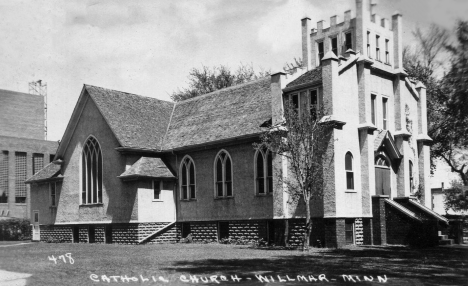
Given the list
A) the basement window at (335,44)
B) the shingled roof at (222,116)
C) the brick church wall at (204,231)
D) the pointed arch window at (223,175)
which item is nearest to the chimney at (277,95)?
the shingled roof at (222,116)

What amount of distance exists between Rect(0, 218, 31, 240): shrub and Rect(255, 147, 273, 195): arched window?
28324mm

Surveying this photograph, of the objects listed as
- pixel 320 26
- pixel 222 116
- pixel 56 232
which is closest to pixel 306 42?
pixel 320 26

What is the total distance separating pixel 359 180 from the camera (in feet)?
93.6

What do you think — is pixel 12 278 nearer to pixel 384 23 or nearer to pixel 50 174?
pixel 384 23

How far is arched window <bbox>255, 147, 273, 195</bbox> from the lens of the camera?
29359 millimetres

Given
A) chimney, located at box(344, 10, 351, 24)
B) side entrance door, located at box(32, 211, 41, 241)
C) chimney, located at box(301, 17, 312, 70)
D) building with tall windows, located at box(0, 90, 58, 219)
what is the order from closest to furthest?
chimney, located at box(344, 10, 351, 24), chimney, located at box(301, 17, 312, 70), side entrance door, located at box(32, 211, 41, 241), building with tall windows, located at box(0, 90, 58, 219)

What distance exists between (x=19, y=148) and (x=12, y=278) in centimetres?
4930

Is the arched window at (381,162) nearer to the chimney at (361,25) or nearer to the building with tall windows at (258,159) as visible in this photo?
the building with tall windows at (258,159)

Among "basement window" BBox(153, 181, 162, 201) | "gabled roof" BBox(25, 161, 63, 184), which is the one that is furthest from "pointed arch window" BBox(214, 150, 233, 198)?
"gabled roof" BBox(25, 161, 63, 184)

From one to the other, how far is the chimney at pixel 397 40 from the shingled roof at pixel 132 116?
50.3 feet

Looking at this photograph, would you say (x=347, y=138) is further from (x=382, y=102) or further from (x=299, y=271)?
(x=299, y=271)

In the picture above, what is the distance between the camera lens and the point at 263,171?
2964 cm

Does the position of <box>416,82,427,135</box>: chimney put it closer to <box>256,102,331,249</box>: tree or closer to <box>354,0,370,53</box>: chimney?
<box>354,0,370,53</box>: chimney

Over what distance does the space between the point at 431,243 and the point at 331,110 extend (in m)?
8.05
